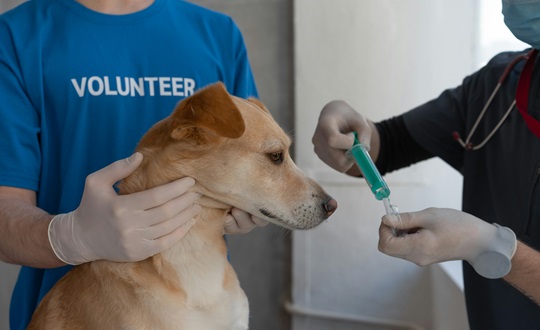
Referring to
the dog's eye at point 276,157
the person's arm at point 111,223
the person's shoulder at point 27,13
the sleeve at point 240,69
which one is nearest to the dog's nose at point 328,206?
the dog's eye at point 276,157

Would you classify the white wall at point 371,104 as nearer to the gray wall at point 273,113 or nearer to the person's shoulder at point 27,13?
the gray wall at point 273,113

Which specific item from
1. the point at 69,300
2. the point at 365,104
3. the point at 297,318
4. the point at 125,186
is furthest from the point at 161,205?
the point at 297,318

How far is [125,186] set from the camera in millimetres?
987

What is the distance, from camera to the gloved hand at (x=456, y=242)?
891 mm

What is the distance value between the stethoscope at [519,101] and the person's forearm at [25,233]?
0.92 meters

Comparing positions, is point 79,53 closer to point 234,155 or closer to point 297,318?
point 234,155

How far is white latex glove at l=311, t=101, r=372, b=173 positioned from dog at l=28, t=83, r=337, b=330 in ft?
0.57

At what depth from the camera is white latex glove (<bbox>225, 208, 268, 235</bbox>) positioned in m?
1.02

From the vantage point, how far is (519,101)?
3.60 ft

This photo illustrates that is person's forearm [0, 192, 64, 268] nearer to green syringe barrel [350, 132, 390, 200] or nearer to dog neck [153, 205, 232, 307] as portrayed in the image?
dog neck [153, 205, 232, 307]

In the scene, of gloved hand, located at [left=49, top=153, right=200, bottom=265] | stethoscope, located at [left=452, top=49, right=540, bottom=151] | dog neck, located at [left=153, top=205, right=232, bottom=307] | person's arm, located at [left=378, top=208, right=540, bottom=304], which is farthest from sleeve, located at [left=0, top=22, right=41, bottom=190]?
stethoscope, located at [left=452, top=49, right=540, bottom=151]

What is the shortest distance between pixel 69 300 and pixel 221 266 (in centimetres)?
29

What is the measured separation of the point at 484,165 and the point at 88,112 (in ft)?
2.93

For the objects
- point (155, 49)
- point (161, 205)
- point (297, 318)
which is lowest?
point (297, 318)
